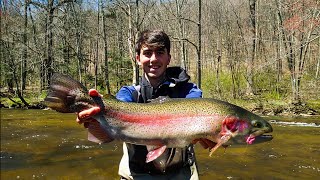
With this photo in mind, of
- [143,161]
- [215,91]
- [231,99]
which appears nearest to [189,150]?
[143,161]

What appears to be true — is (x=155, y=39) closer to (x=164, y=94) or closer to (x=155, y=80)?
(x=155, y=80)

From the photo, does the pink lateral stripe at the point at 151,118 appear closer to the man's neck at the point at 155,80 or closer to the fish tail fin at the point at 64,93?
the fish tail fin at the point at 64,93

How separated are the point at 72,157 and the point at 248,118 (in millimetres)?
7543

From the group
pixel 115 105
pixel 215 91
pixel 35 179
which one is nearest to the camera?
pixel 115 105

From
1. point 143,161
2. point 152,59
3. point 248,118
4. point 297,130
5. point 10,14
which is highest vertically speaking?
point 10,14

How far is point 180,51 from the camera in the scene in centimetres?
3016

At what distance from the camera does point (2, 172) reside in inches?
309

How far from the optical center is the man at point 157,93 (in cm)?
310

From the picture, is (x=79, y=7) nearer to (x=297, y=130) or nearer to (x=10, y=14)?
(x=10, y=14)

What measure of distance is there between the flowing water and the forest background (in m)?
9.67

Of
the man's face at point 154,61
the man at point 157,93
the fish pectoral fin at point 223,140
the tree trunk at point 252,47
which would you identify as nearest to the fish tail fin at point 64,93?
the man at point 157,93

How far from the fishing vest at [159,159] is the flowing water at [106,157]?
2880 millimetres

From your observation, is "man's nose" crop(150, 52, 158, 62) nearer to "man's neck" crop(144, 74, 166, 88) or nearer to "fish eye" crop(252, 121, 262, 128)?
"man's neck" crop(144, 74, 166, 88)

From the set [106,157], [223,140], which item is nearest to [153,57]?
[223,140]
